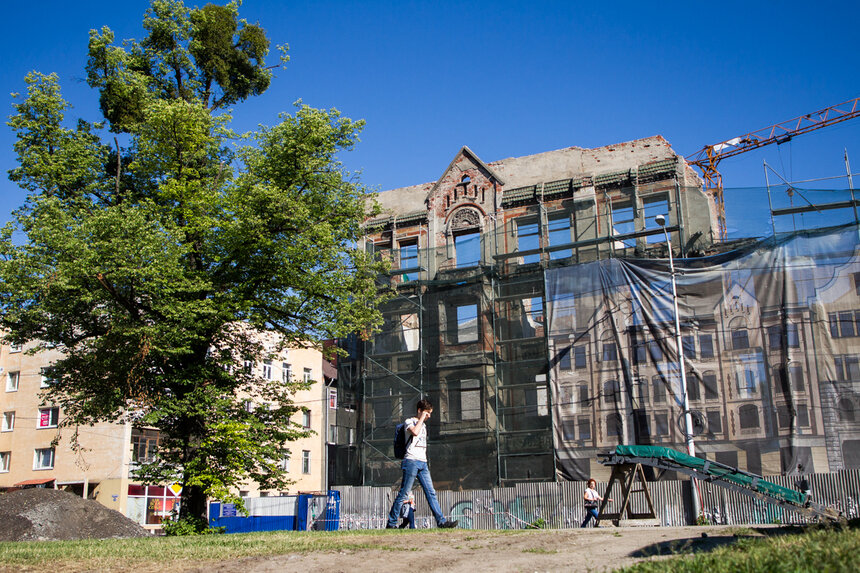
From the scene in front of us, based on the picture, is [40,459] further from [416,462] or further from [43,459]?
[416,462]

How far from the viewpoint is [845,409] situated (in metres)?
22.1

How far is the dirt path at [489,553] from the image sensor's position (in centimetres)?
696

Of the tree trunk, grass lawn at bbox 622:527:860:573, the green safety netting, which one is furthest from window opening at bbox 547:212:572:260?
grass lawn at bbox 622:527:860:573

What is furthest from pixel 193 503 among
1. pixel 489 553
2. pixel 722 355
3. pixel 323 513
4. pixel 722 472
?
pixel 722 355

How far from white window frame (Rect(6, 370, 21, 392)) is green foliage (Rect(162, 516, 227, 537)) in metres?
31.6

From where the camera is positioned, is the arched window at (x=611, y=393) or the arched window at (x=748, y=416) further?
the arched window at (x=611, y=393)

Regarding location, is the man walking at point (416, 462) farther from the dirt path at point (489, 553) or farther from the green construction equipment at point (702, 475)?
the green construction equipment at point (702, 475)

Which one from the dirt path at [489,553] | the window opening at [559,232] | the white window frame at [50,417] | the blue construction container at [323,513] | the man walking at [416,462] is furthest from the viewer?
the white window frame at [50,417]

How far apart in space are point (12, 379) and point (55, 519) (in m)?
28.1

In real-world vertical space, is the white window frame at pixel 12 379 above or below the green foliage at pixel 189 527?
above

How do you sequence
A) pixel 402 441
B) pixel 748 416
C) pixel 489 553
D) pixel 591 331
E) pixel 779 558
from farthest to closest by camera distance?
pixel 591 331 → pixel 748 416 → pixel 402 441 → pixel 489 553 → pixel 779 558

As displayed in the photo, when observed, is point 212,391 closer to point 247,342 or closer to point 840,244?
point 247,342

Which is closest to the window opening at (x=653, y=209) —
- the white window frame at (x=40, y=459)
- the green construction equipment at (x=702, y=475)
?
the green construction equipment at (x=702, y=475)

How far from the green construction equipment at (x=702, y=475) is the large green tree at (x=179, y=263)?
324 inches
